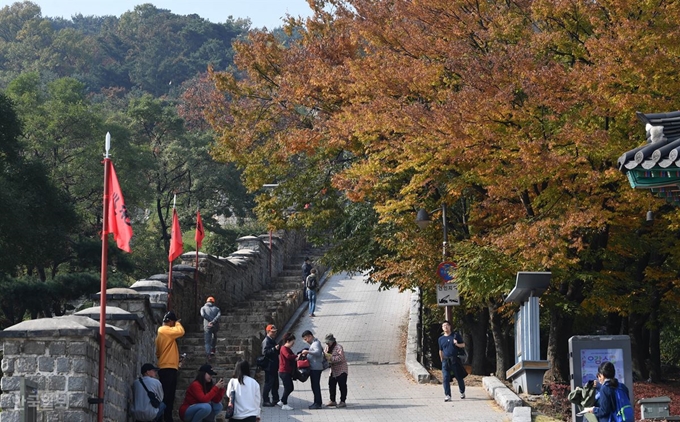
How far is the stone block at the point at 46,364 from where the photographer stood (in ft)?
43.8

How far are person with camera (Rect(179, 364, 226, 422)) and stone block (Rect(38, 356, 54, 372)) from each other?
354 centimetres

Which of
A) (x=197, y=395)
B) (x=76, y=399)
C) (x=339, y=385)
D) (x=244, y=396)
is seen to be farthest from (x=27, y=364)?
(x=339, y=385)

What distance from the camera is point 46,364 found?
13359 mm

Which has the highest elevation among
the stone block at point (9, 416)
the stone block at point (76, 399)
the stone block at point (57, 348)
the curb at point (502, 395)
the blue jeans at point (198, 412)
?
the stone block at point (57, 348)

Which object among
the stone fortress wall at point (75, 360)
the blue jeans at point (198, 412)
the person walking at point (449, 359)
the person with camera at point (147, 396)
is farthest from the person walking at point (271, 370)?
the person with camera at point (147, 396)

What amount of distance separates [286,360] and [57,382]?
8.06 m

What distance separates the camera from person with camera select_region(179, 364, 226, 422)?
651 inches

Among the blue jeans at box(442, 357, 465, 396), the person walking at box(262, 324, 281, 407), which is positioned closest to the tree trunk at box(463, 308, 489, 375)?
the blue jeans at box(442, 357, 465, 396)

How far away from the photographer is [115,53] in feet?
530

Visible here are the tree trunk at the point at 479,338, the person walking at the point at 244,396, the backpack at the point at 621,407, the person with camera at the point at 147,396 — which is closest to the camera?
the backpack at the point at 621,407

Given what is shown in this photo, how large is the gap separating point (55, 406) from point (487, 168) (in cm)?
1216

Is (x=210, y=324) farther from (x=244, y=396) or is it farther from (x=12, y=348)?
(x=12, y=348)

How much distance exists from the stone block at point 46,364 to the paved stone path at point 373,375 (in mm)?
6801

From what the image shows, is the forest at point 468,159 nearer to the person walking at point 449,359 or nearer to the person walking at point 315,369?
the person walking at point 449,359
